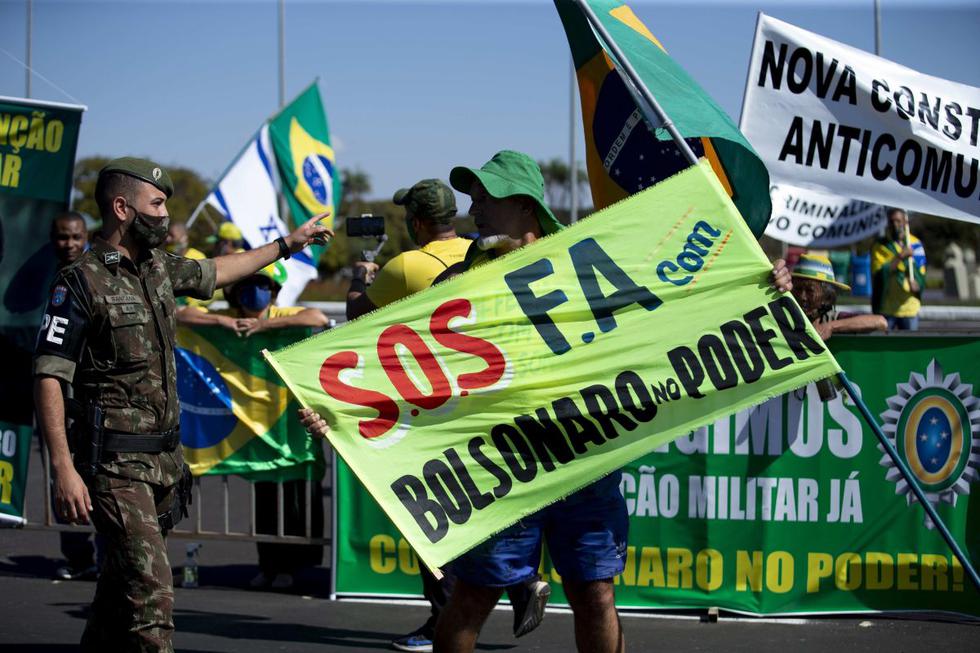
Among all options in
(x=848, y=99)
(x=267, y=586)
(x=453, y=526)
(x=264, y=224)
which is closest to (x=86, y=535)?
(x=267, y=586)

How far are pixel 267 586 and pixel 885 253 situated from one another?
32.2ft

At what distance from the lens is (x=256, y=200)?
13695mm

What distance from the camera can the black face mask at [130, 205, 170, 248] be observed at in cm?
454

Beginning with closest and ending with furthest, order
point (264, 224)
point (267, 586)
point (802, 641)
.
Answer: point (802, 641), point (267, 586), point (264, 224)

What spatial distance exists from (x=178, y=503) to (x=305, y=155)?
9911 mm

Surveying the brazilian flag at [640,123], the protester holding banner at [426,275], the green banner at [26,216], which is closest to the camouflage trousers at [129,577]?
the protester holding banner at [426,275]

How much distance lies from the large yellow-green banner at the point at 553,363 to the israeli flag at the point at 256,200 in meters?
9.14

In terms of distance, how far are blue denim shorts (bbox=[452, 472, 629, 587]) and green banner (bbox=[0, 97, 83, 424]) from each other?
4.05 meters

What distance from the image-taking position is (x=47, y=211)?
7.39 m

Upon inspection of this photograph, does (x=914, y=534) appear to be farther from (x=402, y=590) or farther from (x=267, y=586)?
(x=267, y=586)

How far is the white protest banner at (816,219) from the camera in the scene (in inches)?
440

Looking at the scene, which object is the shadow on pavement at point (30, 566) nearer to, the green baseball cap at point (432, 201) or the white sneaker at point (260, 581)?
the white sneaker at point (260, 581)

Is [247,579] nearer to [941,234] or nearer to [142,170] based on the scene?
[142,170]

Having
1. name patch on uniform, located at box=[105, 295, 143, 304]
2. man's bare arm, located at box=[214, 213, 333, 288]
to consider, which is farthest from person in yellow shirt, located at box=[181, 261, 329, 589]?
name patch on uniform, located at box=[105, 295, 143, 304]
